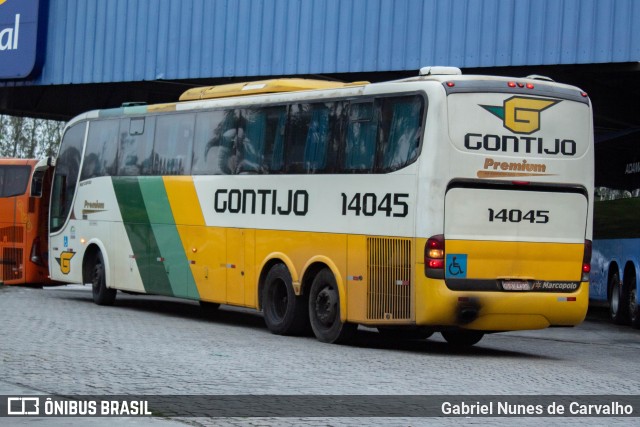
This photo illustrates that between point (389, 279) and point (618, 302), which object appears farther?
point (618, 302)

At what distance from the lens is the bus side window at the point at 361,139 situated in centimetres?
1598

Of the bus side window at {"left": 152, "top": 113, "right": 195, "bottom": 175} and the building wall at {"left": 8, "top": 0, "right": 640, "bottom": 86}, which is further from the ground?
the building wall at {"left": 8, "top": 0, "right": 640, "bottom": 86}

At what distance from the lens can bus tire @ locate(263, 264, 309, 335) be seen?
673 inches

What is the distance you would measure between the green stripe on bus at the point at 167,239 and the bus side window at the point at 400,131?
517cm

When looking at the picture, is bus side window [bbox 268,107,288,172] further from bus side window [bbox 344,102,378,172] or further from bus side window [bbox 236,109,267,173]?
bus side window [bbox 344,102,378,172]

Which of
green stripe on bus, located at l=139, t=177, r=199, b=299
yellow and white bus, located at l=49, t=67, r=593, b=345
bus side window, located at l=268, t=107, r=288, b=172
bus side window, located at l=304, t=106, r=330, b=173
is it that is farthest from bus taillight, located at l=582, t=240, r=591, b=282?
green stripe on bus, located at l=139, t=177, r=199, b=299

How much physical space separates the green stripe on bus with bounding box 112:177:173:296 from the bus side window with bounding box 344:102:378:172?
5.21m

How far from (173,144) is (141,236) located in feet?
5.74

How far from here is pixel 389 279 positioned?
15.4m

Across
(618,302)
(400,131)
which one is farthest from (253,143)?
(618,302)

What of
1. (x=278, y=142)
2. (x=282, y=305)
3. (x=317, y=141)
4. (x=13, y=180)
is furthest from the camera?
(x=13, y=180)

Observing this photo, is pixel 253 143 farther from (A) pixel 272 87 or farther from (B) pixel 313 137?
(B) pixel 313 137

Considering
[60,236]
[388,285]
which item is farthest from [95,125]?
[388,285]

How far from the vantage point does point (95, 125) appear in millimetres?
23250
